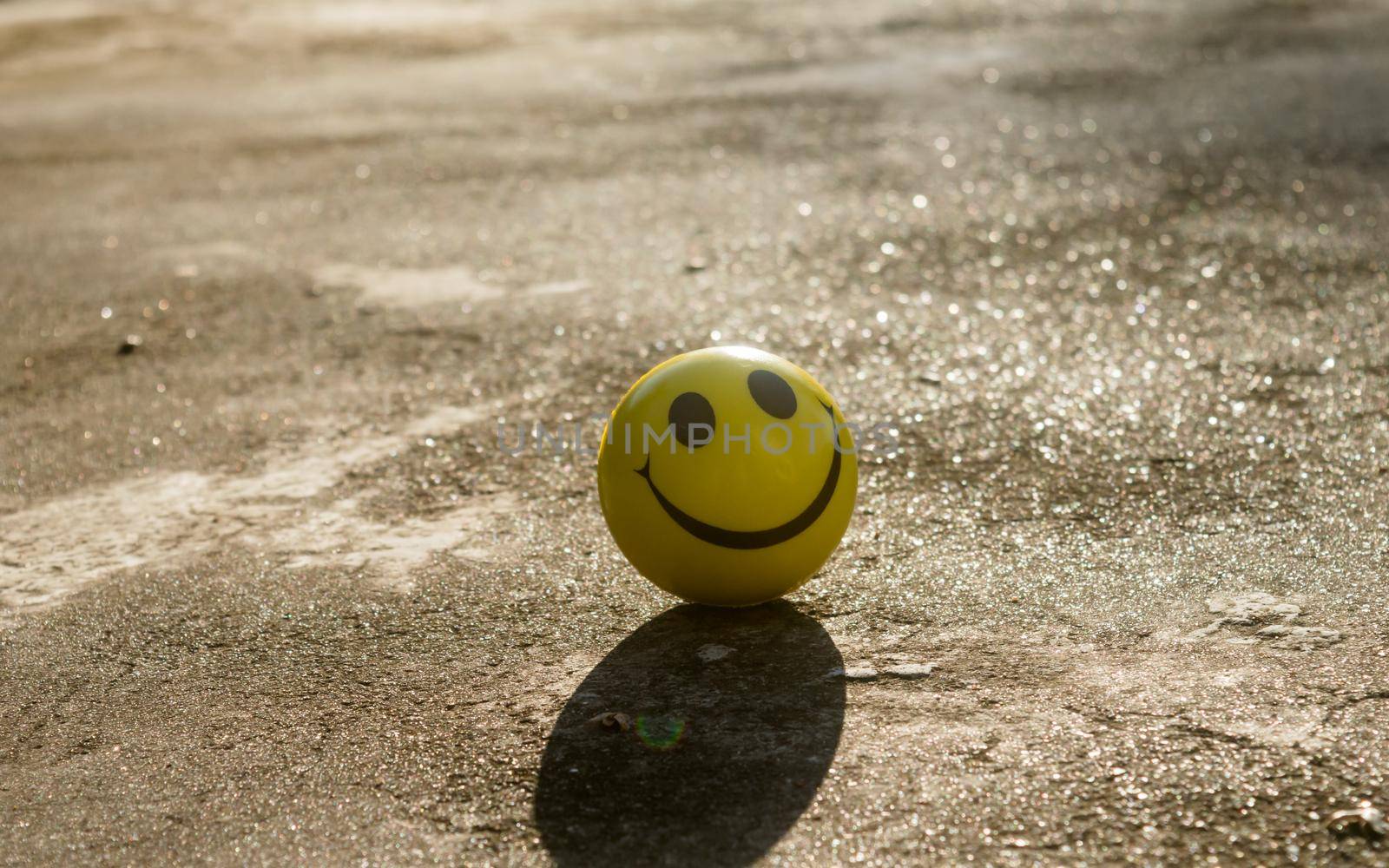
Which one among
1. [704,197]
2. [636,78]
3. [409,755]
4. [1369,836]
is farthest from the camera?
[636,78]

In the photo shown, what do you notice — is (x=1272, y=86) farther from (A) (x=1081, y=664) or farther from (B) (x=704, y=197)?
(A) (x=1081, y=664)

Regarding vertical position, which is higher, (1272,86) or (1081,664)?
(1272,86)

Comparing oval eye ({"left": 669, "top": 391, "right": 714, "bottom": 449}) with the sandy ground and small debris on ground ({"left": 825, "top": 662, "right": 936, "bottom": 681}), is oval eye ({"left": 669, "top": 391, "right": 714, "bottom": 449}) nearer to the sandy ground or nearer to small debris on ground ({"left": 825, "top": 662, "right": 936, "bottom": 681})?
the sandy ground

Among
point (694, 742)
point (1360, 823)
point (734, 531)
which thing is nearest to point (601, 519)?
point (734, 531)

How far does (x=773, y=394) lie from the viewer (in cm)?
418

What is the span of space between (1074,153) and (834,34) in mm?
5738

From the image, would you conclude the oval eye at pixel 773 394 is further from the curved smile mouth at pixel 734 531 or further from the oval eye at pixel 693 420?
the curved smile mouth at pixel 734 531

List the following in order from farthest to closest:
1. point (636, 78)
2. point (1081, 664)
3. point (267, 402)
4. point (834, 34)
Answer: point (834, 34), point (636, 78), point (267, 402), point (1081, 664)

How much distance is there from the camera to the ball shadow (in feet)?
10.9

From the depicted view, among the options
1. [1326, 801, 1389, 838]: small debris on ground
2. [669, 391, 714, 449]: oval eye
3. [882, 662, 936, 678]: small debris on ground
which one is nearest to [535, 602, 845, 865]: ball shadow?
[882, 662, 936, 678]: small debris on ground

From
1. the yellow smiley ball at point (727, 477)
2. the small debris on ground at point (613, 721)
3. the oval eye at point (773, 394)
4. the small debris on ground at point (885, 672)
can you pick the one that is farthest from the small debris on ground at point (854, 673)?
the oval eye at point (773, 394)

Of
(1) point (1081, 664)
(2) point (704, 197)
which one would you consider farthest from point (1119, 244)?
(1) point (1081, 664)

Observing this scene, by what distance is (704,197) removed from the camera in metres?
9.05

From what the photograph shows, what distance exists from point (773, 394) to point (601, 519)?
3.79 ft
